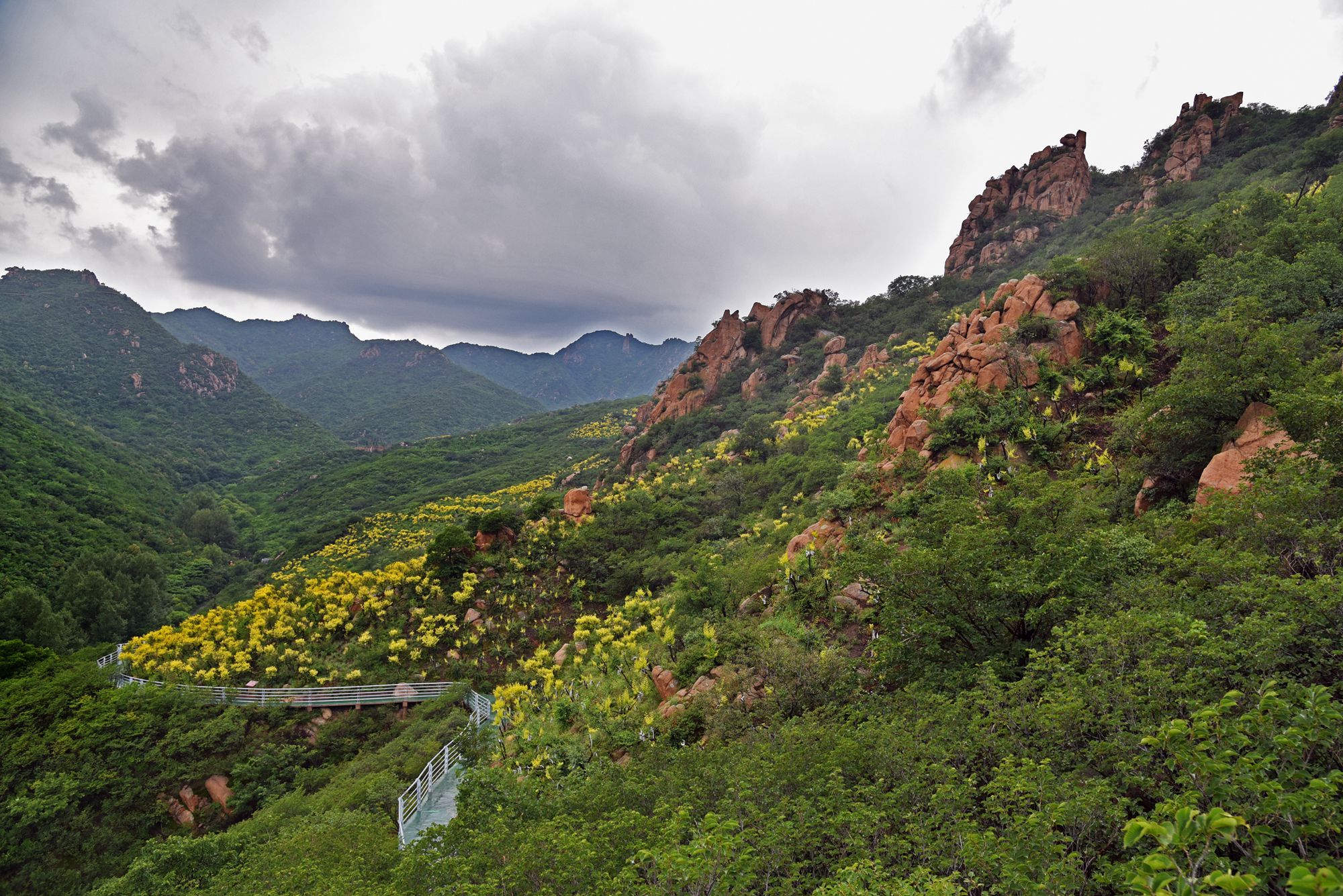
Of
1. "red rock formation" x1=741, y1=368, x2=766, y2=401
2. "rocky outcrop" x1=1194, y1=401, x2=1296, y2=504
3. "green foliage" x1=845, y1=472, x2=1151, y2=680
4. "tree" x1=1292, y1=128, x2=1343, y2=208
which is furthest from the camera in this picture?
"red rock formation" x1=741, y1=368, x2=766, y2=401

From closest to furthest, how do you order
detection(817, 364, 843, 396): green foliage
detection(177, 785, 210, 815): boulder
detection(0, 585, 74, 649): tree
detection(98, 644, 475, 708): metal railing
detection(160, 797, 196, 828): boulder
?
detection(160, 797, 196, 828): boulder < detection(177, 785, 210, 815): boulder < detection(98, 644, 475, 708): metal railing < detection(0, 585, 74, 649): tree < detection(817, 364, 843, 396): green foliage

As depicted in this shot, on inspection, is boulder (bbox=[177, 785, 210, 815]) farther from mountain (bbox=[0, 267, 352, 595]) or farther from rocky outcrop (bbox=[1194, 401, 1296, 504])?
mountain (bbox=[0, 267, 352, 595])

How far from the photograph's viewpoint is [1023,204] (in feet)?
185

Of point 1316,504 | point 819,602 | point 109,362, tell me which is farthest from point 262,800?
point 109,362

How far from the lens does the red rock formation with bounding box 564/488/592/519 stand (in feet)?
82.1

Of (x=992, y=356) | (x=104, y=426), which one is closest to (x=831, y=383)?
(x=992, y=356)

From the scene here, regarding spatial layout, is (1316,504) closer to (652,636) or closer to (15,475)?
(652,636)

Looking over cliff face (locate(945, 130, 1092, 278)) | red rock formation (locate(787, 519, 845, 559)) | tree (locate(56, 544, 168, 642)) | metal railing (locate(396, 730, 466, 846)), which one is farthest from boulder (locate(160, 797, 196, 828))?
cliff face (locate(945, 130, 1092, 278))

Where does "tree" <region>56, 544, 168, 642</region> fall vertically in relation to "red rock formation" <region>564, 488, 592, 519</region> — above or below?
below

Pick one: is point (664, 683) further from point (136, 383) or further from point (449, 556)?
point (136, 383)

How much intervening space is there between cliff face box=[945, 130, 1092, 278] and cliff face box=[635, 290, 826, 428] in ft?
50.2

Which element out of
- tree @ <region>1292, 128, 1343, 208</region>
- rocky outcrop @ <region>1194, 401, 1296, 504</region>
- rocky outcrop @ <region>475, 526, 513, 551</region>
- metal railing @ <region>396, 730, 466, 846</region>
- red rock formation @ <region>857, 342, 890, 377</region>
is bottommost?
metal railing @ <region>396, 730, 466, 846</region>

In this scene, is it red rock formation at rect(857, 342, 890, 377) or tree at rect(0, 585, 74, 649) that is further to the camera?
red rock formation at rect(857, 342, 890, 377)

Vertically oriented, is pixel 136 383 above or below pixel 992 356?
above
